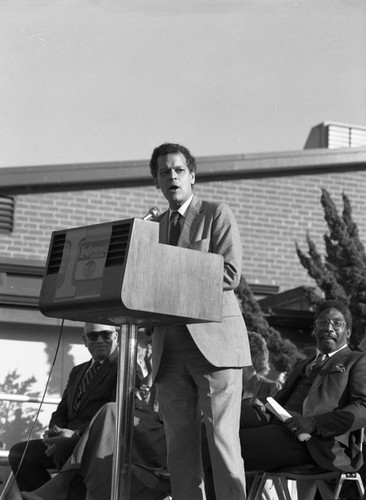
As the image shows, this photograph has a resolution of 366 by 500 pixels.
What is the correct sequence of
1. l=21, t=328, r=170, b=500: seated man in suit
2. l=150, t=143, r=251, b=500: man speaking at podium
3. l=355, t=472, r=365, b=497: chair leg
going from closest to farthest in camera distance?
l=150, t=143, r=251, b=500: man speaking at podium → l=355, t=472, r=365, b=497: chair leg → l=21, t=328, r=170, b=500: seated man in suit

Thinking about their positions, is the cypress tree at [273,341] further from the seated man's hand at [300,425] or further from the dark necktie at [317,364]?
the seated man's hand at [300,425]

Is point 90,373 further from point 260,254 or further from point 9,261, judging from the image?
point 260,254

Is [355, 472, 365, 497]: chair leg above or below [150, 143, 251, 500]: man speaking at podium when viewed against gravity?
below

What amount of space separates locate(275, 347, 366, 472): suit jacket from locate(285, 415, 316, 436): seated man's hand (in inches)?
1.2

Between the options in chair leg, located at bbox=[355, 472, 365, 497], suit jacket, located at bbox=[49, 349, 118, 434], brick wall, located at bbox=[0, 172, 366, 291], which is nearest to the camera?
chair leg, located at bbox=[355, 472, 365, 497]

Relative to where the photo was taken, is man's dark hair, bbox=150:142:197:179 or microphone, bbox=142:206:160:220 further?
man's dark hair, bbox=150:142:197:179

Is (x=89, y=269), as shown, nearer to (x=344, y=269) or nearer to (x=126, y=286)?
(x=126, y=286)

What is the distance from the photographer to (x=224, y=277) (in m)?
4.44

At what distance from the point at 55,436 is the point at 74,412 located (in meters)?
0.30

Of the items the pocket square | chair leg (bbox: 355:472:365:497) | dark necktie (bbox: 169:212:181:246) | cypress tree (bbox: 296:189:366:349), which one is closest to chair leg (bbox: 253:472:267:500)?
chair leg (bbox: 355:472:365:497)

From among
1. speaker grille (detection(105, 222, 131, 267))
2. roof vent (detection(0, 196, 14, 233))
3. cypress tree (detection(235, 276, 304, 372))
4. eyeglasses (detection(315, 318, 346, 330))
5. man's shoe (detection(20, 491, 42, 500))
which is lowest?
man's shoe (detection(20, 491, 42, 500))

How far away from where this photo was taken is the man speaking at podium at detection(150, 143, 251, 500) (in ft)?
14.7

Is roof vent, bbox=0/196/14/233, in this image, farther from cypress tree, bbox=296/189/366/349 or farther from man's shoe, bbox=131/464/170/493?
man's shoe, bbox=131/464/170/493

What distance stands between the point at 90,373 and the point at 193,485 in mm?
2393
